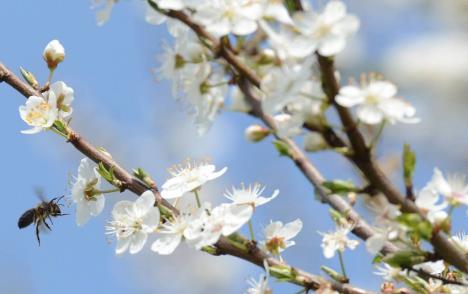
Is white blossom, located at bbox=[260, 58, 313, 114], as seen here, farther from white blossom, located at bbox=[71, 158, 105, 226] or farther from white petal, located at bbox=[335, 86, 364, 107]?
white blossom, located at bbox=[71, 158, 105, 226]

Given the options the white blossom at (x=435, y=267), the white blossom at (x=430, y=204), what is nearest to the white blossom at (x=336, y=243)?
the white blossom at (x=435, y=267)

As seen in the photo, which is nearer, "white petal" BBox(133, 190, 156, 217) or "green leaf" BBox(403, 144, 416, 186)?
"green leaf" BBox(403, 144, 416, 186)

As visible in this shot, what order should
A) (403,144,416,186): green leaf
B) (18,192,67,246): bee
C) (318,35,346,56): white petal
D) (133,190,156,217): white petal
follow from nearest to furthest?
(318,35,346,56): white petal < (403,144,416,186): green leaf < (133,190,156,217): white petal < (18,192,67,246): bee

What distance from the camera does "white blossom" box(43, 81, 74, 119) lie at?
1.83m

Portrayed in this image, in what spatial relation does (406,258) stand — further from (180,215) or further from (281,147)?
(180,215)

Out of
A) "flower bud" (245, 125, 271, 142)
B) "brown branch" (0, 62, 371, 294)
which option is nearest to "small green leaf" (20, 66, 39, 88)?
"brown branch" (0, 62, 371, 294)

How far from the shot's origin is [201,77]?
4.96 feet

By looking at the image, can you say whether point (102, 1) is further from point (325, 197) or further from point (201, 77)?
point (325, 197)

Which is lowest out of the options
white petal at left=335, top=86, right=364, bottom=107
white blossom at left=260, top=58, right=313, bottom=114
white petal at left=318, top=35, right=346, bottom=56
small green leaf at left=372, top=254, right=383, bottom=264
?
small green leaf at left=372, top=254, right=383, bottom=264

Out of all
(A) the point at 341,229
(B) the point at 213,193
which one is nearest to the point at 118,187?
(A) the point at 341,229

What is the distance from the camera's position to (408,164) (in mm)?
1322

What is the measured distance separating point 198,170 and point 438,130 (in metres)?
1.46

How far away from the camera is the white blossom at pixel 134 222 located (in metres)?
1.65

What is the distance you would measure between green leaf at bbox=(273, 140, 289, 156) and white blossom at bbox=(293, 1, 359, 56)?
9.2 inches
